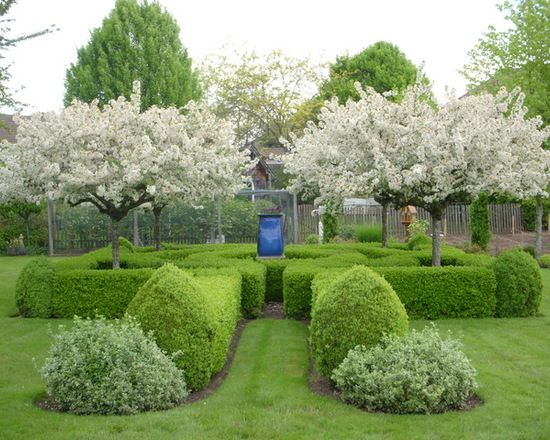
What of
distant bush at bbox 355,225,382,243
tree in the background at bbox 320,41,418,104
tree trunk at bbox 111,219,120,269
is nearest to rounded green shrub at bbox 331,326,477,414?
tree trunk at bbox 111,219,120,269

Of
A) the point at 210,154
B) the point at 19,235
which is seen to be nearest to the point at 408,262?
the point at 210,154

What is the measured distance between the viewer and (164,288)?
6.71 m

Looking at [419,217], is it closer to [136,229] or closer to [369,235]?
[369,235]

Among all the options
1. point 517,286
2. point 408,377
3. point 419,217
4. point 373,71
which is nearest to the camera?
point 408,377

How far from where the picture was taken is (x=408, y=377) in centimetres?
570

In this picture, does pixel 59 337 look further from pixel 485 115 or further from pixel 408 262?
pixel 485 115

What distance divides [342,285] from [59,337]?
317 centimetres

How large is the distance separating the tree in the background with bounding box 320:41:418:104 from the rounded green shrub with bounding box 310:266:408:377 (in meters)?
29.3

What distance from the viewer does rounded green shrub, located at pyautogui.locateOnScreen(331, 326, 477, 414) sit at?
226 inches

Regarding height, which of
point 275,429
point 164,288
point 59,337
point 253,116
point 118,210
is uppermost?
point 253,116

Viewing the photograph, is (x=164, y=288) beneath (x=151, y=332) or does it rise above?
above

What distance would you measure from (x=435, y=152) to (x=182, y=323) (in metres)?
6.39

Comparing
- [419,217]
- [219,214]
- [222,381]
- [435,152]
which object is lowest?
[222,381]

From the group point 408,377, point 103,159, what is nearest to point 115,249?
point 103,159
